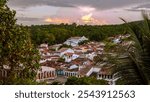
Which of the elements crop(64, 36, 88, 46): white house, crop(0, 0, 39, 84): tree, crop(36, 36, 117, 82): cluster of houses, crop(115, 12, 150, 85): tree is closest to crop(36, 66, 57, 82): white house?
crop(36, 36, 117, 82): cluster of houses

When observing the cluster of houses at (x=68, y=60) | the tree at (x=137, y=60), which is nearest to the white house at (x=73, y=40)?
the cluster of houses at (x=68, y=60)

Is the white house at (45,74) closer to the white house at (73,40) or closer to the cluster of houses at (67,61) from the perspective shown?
the cluster of houses at (67,61)

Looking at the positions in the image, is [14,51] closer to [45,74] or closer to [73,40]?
[45,74]

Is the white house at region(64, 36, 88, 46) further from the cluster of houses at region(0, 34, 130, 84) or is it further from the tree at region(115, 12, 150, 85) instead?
the tree at region(115, 12, 150, 85)

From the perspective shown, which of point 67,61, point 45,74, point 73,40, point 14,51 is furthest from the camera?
point 73,40

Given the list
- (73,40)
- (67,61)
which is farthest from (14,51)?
(73,40)

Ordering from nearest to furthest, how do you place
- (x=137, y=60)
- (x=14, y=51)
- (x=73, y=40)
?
1. (x=137, y=60)
2. (x=14, y=51)
3. (x=73, y=40)
